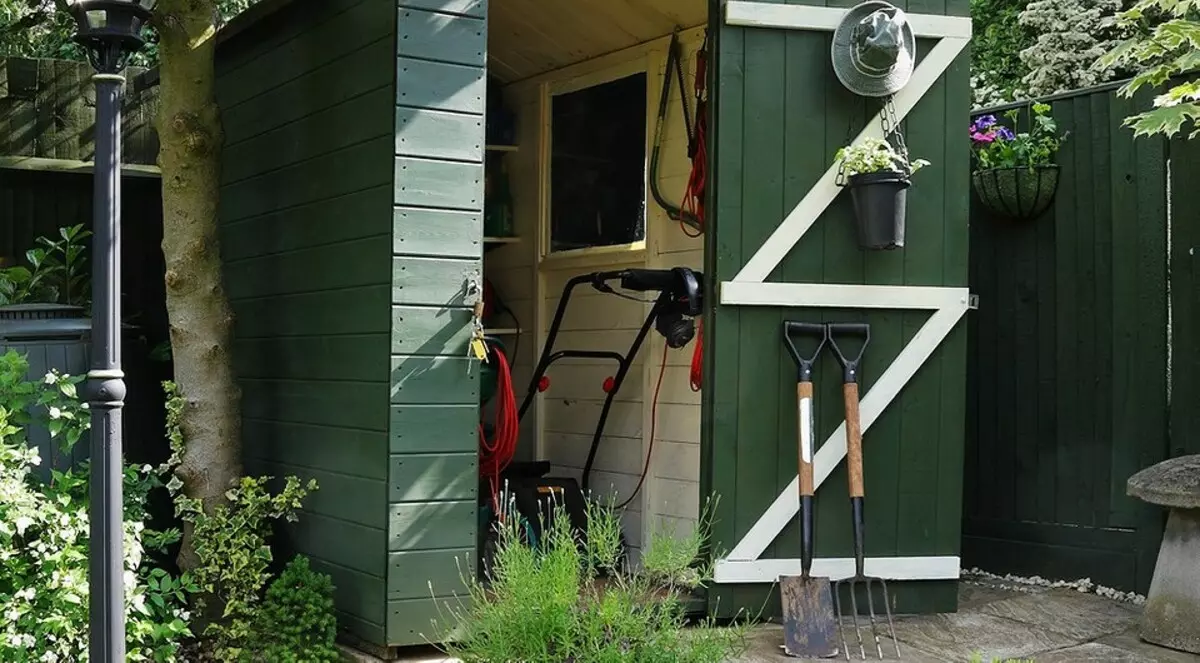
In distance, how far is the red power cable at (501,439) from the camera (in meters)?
4.64

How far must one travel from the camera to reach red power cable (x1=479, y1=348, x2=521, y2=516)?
464cm

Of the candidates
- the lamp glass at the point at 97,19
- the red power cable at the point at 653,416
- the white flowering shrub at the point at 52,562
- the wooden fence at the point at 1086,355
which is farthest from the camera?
the red power cable at the point at 653,416

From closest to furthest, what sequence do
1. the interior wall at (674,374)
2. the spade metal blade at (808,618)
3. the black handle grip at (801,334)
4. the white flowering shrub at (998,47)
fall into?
the spade metal blade at (808,618)
the black handle grip at (801,334)
the interior wall at (674,374)
the white flowering shrub at (998,47)

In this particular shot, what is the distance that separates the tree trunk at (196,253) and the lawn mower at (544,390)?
950 millimetres

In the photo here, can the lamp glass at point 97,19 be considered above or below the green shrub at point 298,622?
above

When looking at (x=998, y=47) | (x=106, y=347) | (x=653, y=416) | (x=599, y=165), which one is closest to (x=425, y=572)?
(x=106, y=347)

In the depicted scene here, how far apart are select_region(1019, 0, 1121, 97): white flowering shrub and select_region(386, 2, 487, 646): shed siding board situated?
5470 mm

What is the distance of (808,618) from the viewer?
407 centimetres

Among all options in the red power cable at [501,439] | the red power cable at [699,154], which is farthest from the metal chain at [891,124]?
the red power cable at [501,439]

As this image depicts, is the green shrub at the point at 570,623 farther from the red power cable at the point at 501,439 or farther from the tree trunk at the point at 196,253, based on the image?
the tree trunk at the point at 196,253

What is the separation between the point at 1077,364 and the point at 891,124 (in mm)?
1477

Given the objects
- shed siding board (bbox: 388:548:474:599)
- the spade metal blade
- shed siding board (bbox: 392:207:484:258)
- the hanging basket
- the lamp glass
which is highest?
the lamp glass

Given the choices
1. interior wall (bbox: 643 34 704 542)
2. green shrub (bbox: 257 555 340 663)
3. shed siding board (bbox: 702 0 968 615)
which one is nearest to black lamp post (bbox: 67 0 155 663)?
green shrub (bbox: 257 555 340 663)

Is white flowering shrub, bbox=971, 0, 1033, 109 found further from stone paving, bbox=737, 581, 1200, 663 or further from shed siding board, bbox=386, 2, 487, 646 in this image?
shed siding board, bbox=386, 2, 487, 646
